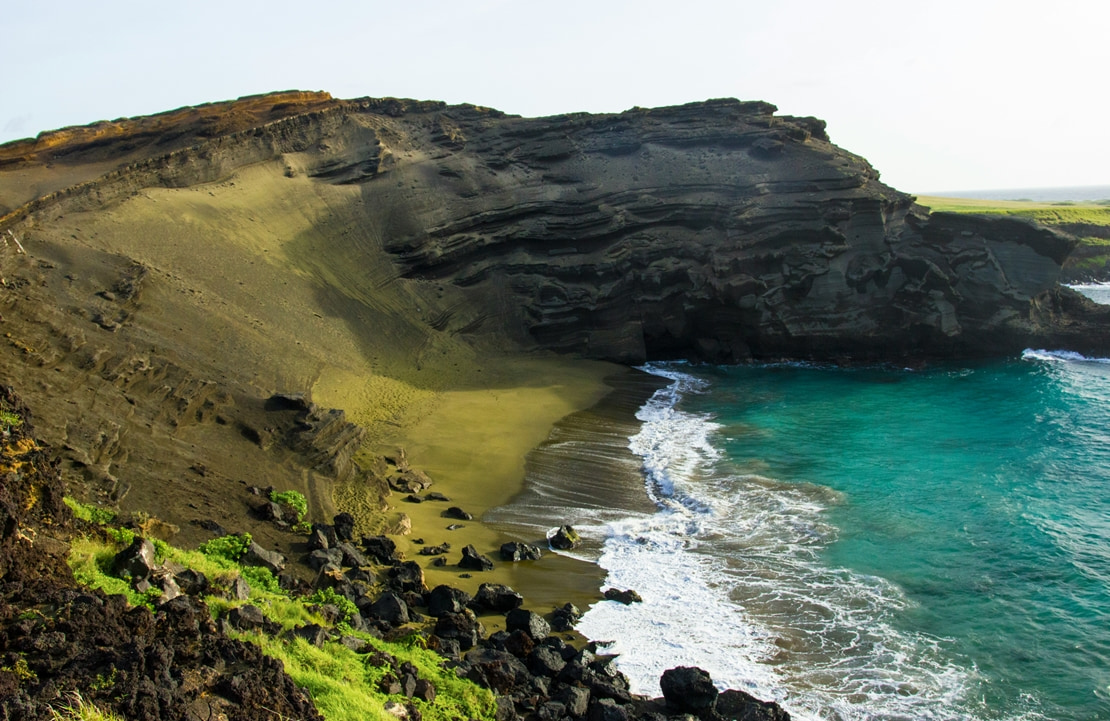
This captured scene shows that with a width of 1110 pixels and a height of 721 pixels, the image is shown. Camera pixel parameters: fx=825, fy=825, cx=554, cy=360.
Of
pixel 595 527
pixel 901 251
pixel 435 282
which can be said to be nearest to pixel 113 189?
pixel 435 282

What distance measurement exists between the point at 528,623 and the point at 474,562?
333 centimetres

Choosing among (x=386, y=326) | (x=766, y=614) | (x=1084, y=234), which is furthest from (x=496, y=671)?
(x=1084, y=234)

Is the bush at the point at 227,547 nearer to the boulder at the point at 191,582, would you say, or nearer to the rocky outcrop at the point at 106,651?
the boulder at the point at 191,582

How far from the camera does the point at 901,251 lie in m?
41.4

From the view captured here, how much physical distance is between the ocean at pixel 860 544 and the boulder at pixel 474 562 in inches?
102

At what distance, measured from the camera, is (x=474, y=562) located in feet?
58.1

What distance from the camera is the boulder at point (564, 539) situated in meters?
19.2

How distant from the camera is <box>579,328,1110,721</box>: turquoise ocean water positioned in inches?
555

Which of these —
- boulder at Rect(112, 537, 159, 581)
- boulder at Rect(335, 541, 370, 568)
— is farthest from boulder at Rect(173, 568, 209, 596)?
boulder at Rect(335, 541, 370, 568)

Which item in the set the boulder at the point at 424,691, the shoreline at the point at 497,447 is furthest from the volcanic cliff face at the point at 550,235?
the boulder at the point at 424,691

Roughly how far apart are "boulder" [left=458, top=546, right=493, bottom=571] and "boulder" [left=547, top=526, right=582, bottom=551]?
201 cm

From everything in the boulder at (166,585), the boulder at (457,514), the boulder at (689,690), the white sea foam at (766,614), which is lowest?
the white sea foam at (766,614)

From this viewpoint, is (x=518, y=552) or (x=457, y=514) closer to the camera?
(x=518, y=552)

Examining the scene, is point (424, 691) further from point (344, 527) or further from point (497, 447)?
point (497, 447)
